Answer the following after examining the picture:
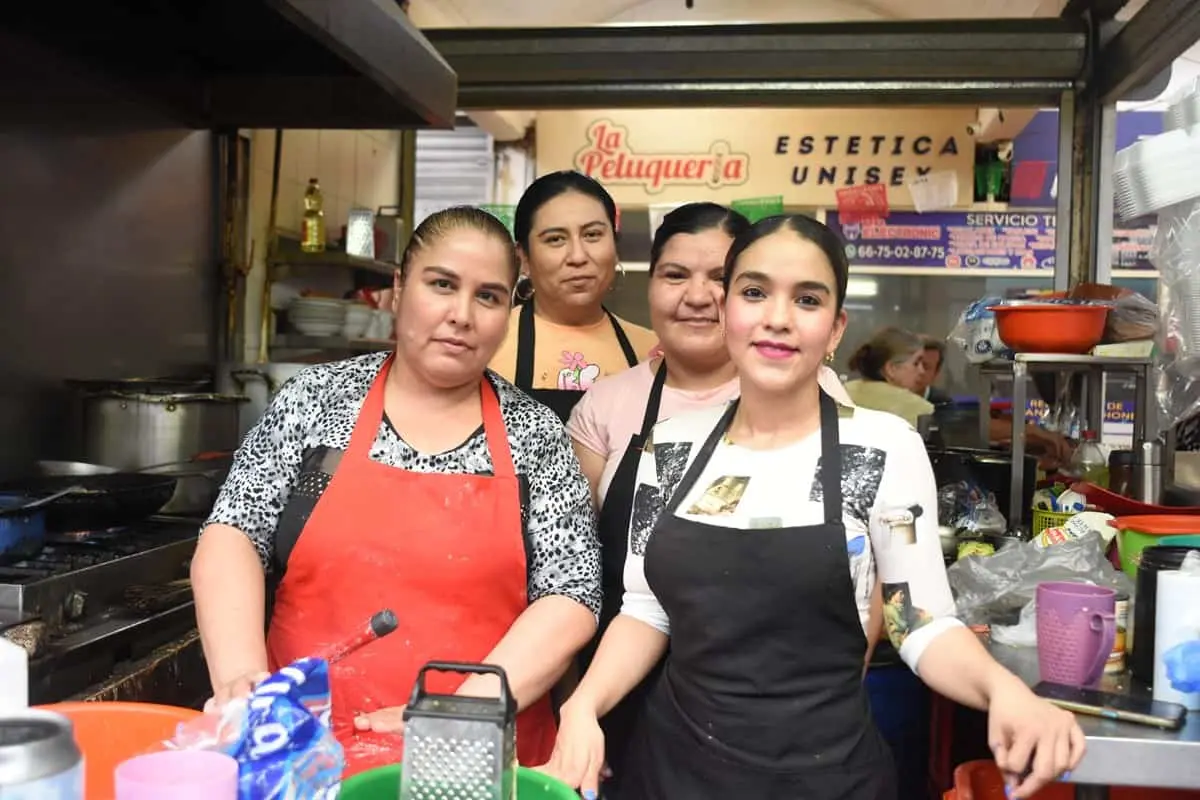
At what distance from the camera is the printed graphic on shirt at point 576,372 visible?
2.47 m

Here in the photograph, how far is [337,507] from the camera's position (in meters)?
1.64

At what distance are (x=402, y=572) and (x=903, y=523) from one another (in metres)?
0.77

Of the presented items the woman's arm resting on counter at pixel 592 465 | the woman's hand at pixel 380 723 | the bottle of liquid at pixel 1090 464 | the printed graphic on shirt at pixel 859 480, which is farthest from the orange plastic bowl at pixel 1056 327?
the woman's hand at pixel 380 723

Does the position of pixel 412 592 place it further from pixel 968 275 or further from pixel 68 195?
pixel 968 275

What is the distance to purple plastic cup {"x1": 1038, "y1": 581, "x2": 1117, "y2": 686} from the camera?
5.52 feet

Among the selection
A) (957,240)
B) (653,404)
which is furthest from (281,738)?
(957,240)

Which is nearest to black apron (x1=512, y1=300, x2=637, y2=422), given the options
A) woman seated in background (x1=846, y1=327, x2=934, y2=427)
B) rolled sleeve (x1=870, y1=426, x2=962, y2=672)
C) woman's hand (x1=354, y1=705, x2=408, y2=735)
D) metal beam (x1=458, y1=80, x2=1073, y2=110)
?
rolled sleeve (x1=870, y1=426, x2=962, y2=672)

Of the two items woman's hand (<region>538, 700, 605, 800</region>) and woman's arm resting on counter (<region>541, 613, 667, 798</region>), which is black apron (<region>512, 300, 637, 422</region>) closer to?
woman's arm resting on counter (<region>541, 613, 667, 798</region>)

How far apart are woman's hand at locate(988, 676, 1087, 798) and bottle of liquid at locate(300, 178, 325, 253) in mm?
3730

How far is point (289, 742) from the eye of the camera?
35.7 inches

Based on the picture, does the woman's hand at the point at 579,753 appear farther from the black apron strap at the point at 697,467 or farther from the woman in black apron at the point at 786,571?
the black apron strap at the point at 697,467

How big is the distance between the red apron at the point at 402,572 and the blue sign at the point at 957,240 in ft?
18.1

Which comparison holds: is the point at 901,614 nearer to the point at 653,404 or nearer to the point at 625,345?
the point at 653,404

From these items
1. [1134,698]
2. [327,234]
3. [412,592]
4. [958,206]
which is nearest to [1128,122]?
[958,206]
